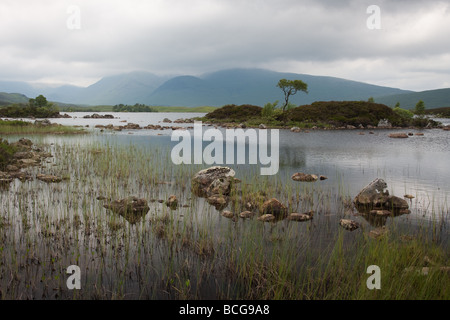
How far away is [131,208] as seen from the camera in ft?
33.9

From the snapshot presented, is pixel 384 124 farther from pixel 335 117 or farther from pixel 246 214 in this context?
pixel 246 214

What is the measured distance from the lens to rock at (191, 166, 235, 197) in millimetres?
13340

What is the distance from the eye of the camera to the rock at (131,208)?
998 centimetres

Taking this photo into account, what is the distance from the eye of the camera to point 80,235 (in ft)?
27.3

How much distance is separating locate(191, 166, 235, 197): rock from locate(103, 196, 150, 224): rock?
325 centimetres

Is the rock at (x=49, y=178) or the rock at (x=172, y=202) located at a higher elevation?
the rock at (x=49, y=178)

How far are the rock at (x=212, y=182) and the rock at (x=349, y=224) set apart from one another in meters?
5.09

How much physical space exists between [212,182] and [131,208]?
4315mm

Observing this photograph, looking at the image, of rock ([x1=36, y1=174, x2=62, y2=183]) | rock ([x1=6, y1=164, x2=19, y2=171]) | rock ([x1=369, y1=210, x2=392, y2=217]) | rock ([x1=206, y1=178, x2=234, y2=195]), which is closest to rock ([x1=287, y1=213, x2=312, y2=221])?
rock ([x1=369, y1=210, x2=392, y2=217])

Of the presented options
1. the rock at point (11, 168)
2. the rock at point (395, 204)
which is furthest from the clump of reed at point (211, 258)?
the rock at point (11, 168)

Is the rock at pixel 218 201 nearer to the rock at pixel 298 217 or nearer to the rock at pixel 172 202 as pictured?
the rock at pixel 172 202

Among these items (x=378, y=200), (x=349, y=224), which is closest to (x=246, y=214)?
(x=349, y=224)
